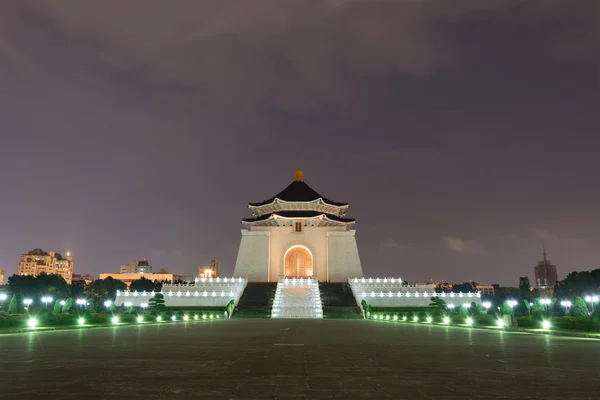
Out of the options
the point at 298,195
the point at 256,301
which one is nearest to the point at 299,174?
the point at 298,195

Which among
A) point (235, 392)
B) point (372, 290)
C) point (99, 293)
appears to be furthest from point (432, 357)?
point (99, 293)

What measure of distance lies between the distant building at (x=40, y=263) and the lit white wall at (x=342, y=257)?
13189cm

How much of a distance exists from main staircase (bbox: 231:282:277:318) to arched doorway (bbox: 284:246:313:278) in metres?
9.93

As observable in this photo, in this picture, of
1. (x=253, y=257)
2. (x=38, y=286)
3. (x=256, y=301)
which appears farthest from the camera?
(x=38, y=286)

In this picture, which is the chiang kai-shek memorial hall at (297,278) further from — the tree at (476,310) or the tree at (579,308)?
the tree at (579,308)

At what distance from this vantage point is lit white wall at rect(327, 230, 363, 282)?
55.1 m

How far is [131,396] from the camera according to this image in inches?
209

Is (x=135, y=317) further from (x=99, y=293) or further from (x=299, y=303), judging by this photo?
(x=99, y=293)

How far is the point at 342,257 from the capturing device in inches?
2199

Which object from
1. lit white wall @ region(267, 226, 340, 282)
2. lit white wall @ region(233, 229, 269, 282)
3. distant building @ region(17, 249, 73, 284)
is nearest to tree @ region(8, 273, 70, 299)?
lit white wall @ region(233, 229, 269, 282)

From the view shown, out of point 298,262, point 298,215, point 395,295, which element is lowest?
point 395,295

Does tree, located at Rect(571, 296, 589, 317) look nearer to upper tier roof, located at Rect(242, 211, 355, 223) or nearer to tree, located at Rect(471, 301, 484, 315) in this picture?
tree, located at Rect(471, 301, 484, 315)

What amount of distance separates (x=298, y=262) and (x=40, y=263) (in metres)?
140

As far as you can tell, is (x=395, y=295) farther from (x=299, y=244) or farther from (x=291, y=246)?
(x=291, y=246)
